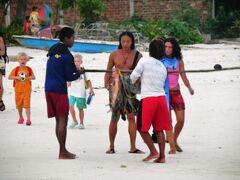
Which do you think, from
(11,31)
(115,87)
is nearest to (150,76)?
(115,87)

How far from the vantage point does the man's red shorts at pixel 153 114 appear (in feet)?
38.1

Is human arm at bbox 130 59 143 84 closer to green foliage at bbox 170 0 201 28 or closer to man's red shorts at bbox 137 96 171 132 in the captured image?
man's red shorts at bbox 137 96 171 132

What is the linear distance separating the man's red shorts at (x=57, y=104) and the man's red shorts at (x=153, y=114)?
0.97 m

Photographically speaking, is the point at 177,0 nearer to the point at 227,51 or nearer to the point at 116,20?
the point at 116,20

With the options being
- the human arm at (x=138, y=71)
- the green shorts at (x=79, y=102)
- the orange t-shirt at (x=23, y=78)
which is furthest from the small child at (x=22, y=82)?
the human arm at (x=138, y=71)

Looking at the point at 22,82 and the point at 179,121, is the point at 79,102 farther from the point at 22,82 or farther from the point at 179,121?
the point at 179,121

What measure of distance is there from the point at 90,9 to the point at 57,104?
2383 centimetres

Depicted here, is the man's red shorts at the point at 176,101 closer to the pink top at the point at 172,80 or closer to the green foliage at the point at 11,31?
the pink top at the point at 172,80

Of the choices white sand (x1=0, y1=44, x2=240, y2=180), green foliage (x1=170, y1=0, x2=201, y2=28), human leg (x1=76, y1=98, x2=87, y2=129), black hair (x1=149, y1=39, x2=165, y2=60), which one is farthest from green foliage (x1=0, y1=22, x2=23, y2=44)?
black hair (x1=149, y1=39, x2=165, y2=60)

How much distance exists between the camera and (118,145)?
44.0 ft

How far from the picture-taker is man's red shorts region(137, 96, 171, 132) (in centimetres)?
1161

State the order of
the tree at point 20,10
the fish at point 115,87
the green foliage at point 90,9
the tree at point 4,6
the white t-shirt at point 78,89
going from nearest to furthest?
the fish at point 115,87
the white t-shirt at point 78,89
the tree at point 4,6
the green foliage at point 90,9
the tree at point 20,10

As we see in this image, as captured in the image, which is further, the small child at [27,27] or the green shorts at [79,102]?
the small child at [27,27]

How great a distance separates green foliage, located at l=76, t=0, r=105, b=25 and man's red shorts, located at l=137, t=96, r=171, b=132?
23.5 m
